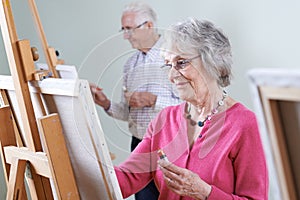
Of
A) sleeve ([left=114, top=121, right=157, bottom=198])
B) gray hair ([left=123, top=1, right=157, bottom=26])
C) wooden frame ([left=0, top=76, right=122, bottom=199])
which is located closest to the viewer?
wooden frame ([left=0, top=76, right=122, bottom=199])

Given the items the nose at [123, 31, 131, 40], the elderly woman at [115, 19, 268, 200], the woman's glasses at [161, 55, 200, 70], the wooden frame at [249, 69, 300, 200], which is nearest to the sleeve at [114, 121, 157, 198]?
the elderly woman at [115, 19, 268, 200]

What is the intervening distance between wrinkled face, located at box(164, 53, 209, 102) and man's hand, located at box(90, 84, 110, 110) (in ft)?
0.67

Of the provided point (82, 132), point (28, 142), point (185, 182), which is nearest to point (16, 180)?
point (28, 142)

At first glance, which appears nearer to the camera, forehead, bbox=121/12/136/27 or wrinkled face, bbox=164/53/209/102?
wrinkled face, bbox=164/53/209/102

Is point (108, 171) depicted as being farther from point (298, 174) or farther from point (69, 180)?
point (298, 174)

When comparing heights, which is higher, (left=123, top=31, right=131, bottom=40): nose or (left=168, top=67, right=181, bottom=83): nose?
(left=123, top=31, right=131, bottom=40): nose

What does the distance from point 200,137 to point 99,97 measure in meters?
0.33

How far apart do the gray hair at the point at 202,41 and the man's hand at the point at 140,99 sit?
0.17 metres

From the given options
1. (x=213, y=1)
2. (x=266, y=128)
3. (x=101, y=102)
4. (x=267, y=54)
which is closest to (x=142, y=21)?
(x=213, y=1)

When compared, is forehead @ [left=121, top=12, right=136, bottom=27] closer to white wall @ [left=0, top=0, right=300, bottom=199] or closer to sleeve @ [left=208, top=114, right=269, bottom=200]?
white wall @ [left=0, top=0, right=300, bottom=199]

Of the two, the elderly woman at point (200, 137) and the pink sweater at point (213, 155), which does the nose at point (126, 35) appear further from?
the pink sweater at point (213, 155)

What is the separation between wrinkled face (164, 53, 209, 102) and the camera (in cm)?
151

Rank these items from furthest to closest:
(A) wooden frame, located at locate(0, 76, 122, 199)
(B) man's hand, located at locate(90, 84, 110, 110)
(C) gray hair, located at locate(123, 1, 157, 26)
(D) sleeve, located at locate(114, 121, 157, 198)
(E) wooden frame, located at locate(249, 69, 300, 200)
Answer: (C) gray hair, located at locate(123, 1, 157, 26)
(D) sleeve, located at locate(114, 121, 157, 198)
(B) man's hand, located at locate(90, 84, 110, 110)
(A) wooden frame, located at locate(0, 76, 122, 199)
(E) wooden frame, located at locate(249, 69, 300, 200)

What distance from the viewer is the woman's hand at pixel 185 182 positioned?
4.54ft
